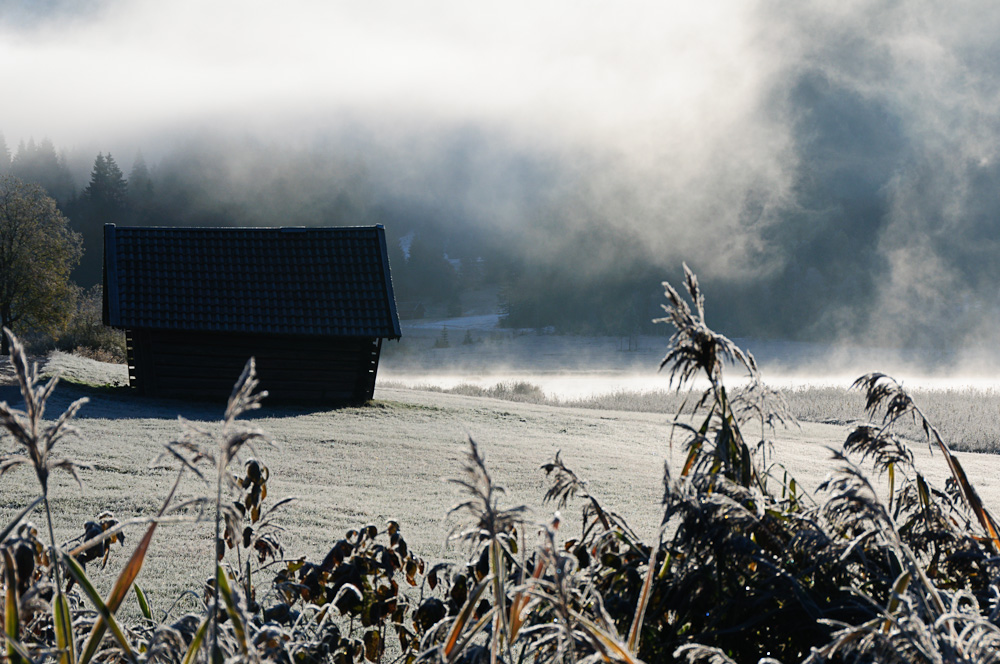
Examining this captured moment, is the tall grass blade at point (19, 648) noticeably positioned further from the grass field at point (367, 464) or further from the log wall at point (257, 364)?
the log wall at point (257, 364)

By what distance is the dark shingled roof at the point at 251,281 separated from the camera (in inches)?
597

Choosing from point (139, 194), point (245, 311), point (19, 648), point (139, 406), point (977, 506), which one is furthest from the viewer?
point (139, 194)

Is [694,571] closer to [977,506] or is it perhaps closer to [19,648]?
[977,506]

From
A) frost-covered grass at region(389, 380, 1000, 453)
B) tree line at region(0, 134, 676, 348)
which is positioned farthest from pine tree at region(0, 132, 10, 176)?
frost-covered grass at region(389, 380, 1000, 453)

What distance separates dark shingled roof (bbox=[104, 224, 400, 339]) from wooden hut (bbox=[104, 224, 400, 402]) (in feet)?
0.08

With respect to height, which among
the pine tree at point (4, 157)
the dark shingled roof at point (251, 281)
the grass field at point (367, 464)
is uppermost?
the pine tree at point (4, 157)

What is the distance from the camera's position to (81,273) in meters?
77.1

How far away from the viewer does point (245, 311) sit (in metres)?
15.5

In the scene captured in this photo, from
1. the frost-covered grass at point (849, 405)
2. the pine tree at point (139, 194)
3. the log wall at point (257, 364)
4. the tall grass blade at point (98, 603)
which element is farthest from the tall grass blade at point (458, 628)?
the pine tree at point (139, 194)

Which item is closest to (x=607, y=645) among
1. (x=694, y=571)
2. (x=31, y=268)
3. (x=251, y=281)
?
(x=694, y=571)

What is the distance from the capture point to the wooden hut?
49.8 ft

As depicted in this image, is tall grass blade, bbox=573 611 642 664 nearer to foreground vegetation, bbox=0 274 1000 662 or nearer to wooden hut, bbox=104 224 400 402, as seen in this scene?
Result: foreground vegetation, bbox=0 274 1000 662

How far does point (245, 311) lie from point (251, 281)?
1050mm

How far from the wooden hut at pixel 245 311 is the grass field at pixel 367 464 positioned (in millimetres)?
846
